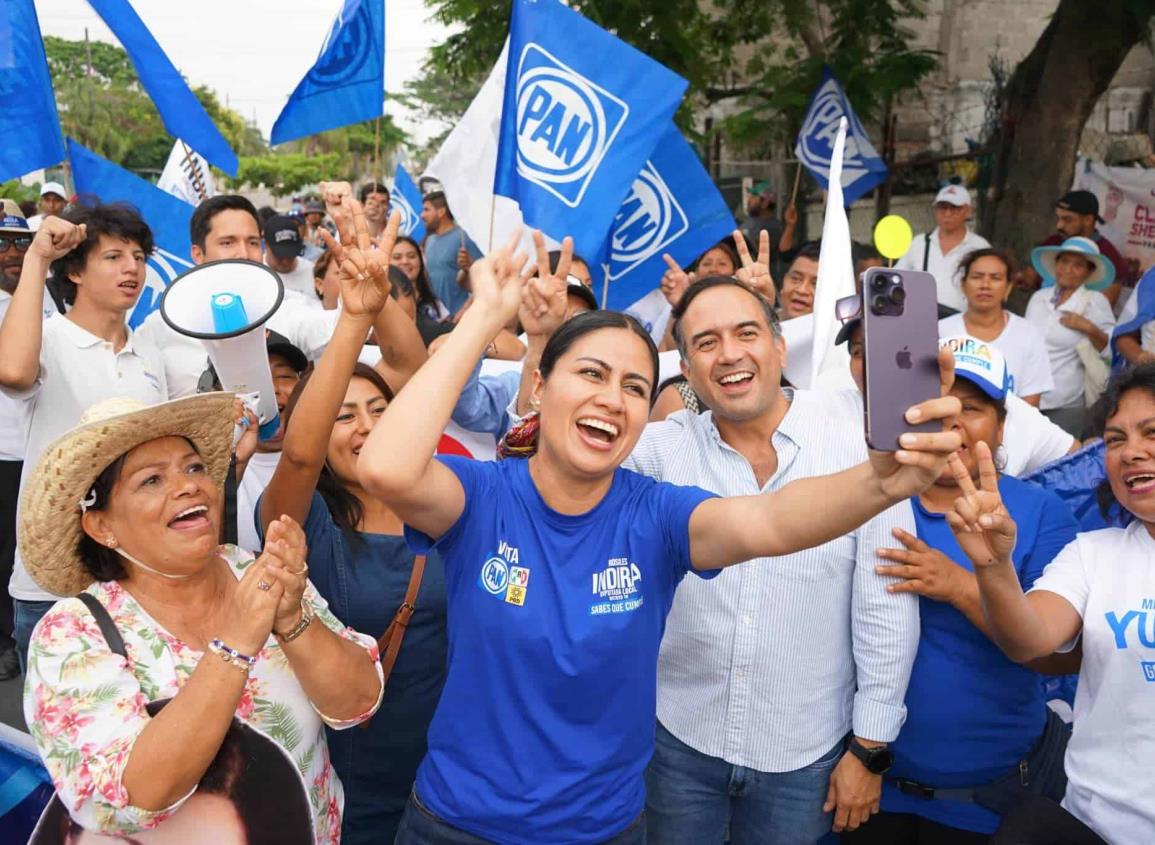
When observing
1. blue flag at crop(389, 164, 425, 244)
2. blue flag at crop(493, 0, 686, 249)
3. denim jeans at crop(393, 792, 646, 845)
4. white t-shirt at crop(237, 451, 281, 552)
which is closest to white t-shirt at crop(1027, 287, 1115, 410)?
blue flag at crop(493, 0, 686, 249)

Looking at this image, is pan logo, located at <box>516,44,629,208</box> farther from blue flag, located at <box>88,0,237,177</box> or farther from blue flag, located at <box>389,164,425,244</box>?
blue flag, located at <box>389,164,425,244</box>

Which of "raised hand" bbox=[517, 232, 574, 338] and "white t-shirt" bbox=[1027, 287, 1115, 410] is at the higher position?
"raised hand" bbox=[517, 232, 574, 338]

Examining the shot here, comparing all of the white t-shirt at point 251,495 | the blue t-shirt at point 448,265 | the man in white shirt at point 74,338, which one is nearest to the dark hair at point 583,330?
the white t-shirt at point 251,495

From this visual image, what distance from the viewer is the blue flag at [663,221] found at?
16.1ft

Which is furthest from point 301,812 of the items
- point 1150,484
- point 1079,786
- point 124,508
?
point 1150,484

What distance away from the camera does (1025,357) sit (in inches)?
197

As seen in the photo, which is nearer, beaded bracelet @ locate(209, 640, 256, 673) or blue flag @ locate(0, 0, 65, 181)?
beaded bracelet @ locate(209, 640, 256, 673)

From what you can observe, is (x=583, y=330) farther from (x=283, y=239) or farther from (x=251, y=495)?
(x=283, y=239)

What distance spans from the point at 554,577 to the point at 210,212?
3044 millimetres

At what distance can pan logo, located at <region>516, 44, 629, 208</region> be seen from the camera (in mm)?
4258

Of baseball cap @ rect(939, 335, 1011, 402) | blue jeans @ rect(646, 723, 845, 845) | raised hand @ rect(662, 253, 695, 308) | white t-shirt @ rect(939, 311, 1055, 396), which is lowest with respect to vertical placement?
blue jeans @ rect(646, 723, 845, 845)

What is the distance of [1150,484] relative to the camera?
88.3 inches

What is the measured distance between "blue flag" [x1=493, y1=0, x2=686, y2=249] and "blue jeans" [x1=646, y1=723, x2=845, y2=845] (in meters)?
2.33

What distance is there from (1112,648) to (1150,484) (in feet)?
1.19
